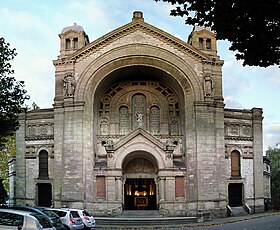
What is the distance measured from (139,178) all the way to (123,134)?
4113 mm

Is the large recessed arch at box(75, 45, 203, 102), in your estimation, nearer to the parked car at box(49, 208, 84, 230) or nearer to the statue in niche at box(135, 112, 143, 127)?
the statue in niche at box(135, 112, 143, 127)

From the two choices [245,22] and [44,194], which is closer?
[245,22]

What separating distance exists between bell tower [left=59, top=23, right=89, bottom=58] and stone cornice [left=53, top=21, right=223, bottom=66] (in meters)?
3.00

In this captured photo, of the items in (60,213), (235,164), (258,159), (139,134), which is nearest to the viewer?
(60,213)

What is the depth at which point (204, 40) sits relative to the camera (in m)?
42.4

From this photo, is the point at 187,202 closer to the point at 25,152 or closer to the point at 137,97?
the point at 137,97

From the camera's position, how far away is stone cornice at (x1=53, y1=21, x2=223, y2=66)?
39.0m

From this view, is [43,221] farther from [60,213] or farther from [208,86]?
[208,86]

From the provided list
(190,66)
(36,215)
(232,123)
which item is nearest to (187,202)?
(232,123)

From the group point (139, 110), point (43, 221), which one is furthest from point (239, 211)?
point (43, 221)

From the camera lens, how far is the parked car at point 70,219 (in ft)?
84.1

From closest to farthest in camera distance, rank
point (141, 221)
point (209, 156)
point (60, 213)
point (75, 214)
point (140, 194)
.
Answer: point (60, 213) < point (75, 214) < point (141, 221) < point (209, 156) < point (140, 194)

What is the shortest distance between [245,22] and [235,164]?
28.1m

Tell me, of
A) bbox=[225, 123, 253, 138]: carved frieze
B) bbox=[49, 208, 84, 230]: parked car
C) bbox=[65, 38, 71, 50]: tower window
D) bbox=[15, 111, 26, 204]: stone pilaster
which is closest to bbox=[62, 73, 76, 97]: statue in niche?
bbox=[65, 38, 71, 50]: tower window
